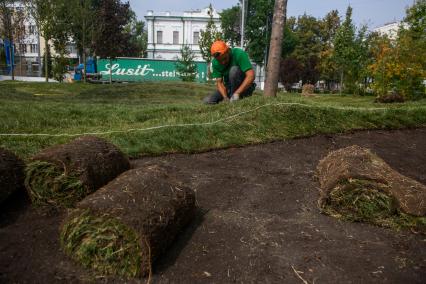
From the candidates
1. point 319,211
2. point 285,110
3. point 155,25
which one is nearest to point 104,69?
point 155,25

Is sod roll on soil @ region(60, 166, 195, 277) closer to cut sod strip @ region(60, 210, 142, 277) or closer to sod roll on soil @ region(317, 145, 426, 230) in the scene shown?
cut sod strip @ region(60, 210, 142, 277)

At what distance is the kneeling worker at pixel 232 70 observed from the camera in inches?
269

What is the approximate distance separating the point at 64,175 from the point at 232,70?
4.58 meters

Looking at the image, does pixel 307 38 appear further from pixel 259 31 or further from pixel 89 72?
pixel 89 72

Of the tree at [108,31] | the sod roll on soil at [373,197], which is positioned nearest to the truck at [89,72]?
the tree at [108,31]

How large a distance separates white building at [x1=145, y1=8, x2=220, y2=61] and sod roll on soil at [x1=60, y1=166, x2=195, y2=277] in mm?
63748

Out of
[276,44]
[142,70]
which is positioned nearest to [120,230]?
[276,44]

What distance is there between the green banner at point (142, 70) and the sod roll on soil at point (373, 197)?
116 feet

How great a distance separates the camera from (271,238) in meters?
2.79

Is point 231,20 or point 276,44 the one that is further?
point 231,20

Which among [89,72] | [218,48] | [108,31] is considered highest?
[108,31]

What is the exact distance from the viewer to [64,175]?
9.63 feet

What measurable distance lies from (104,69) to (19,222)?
3826 centimetres

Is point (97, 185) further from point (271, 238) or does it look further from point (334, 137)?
point (334, 137)
